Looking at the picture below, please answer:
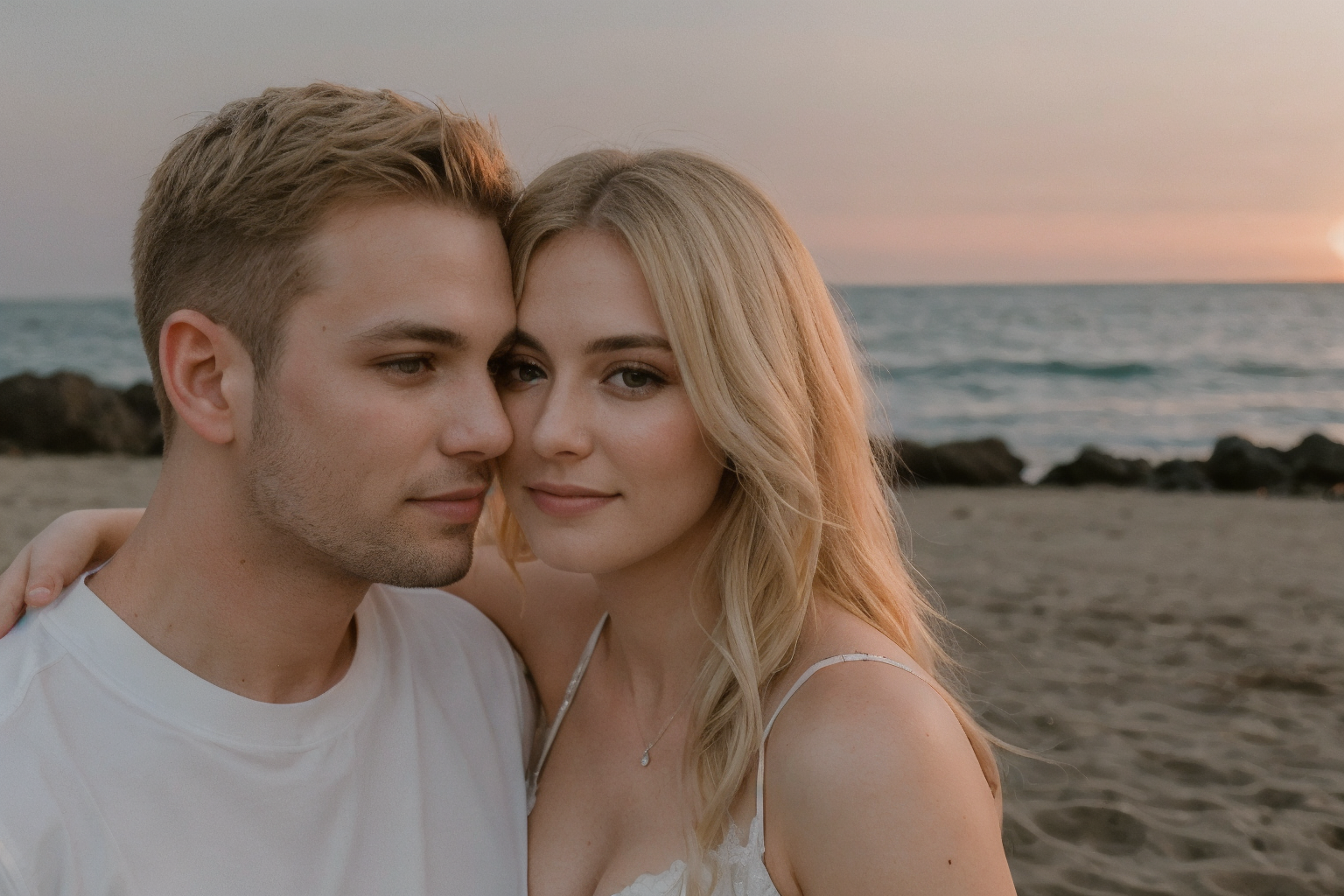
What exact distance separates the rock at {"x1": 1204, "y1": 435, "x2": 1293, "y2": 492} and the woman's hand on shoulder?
14.0 m

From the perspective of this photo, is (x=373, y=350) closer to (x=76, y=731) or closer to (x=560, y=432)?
(x=560, y=432)

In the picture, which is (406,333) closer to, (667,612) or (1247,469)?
(667,612)

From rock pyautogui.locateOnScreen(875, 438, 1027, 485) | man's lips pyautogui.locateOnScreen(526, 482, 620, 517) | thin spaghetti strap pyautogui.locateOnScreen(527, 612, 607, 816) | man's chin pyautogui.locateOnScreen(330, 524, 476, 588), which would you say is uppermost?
man's lips pyautogui.locateOnScreen(526, 482, 620, 517)

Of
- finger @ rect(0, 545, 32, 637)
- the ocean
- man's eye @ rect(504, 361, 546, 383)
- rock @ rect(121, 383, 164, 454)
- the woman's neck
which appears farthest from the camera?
the ocean

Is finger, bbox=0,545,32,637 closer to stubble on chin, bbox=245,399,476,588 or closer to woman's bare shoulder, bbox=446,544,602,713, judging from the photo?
stubble on chin, bbox=245,399,476,588

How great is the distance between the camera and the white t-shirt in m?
1.94

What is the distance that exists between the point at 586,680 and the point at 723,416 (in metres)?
1.00

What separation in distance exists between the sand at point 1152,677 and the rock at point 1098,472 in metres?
2.55

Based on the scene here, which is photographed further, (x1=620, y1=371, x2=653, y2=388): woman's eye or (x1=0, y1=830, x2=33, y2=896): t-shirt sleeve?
(x1=620, y1=371, x2=653, y2=388): woman's eye

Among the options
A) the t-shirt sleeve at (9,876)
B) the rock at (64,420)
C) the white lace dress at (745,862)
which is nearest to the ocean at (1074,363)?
the white lace dress at (745,862)

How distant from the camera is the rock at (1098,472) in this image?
1470 centimetres

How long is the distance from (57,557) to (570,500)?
1139 mm

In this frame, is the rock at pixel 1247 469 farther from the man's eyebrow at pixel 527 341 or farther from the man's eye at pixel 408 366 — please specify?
the man's eye at pixel 408 366

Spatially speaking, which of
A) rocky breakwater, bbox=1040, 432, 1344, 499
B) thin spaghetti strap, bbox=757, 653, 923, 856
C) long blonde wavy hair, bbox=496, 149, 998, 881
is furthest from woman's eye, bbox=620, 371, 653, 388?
rocky breakwater, bbox=1040, 432, 1344, 499
